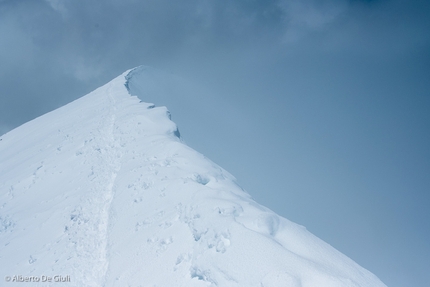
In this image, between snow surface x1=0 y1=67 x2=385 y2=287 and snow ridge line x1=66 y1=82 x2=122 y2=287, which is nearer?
snow surface x1=0 y1=67 x2=385 y2=287

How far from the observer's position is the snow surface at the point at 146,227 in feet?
16.8

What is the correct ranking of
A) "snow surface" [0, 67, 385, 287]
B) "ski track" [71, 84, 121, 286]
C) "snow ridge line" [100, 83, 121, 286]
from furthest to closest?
"snow ridge line" [100, 83, 121, 286], "ski track" [71, 84, 121, 286], "snow surface" [0, 67, 385, 287]

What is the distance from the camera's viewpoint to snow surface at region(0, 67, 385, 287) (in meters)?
5.11

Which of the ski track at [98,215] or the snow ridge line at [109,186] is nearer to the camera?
the ski track at [98,215]

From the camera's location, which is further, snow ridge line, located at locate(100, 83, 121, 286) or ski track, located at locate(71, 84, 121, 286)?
snow ridge line, located at locate(100, 83, 121, 286)

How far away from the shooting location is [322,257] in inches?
207

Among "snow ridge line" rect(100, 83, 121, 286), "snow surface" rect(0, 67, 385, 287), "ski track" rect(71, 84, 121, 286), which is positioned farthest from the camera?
"snow ridge line" rect(100, 83, 121, 286)

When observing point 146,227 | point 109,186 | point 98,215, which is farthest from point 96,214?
point 146,227

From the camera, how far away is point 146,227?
24.1ft

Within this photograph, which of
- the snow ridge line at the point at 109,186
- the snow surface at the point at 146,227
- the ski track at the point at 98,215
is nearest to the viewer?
the snow surface at the point at 146,227

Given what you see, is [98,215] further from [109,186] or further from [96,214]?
[109,186]

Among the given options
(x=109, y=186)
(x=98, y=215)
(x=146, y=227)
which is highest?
(x=109, y=186)

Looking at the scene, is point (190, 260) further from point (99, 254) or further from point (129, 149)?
point (129, 149)

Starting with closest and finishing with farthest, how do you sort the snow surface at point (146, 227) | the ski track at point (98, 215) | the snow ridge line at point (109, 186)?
the snow surface at point (146, 227)
the ski track at point (98, 215)
the snow ridge line at point (109, 186)
